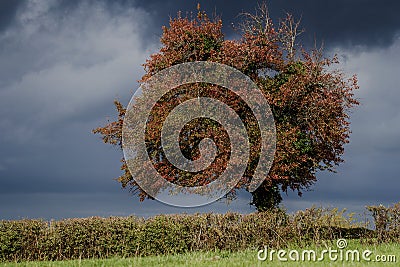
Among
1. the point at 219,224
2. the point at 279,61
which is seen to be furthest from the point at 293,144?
the point at 219,224

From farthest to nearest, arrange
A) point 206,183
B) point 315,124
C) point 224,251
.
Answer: point 315,124 → point 206,183 → point 224,251

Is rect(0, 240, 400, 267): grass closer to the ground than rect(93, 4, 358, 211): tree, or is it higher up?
closer to the ground

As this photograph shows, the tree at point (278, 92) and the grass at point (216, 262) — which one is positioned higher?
the tree at point (278, 92)

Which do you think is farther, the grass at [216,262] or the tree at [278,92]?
the tree at [278,92]

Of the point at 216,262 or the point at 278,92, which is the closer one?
the point at 216,262


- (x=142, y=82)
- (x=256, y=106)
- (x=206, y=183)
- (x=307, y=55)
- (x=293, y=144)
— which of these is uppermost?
(x=307, y=55)

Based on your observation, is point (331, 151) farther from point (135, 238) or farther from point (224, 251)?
point (135, 238)

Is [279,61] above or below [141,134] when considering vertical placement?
above

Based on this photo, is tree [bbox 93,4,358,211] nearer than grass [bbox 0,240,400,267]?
No

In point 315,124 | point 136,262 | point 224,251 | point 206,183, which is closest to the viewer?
point 136,262

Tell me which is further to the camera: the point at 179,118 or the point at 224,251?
the point at 179,118

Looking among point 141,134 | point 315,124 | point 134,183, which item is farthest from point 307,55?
point 134,183

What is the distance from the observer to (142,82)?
891 inches

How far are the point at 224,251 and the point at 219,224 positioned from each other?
105 centimetres
